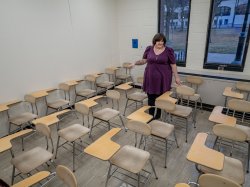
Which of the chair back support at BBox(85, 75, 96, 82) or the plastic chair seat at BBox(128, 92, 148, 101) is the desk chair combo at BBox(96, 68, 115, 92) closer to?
the chair back support at BBox(85, 75, 96, 82)

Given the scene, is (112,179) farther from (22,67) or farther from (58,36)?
(58,36)

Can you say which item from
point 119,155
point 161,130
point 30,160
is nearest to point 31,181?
point 30,160

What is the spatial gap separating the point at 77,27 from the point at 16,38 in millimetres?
1529

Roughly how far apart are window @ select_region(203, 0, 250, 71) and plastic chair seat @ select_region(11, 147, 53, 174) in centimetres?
392

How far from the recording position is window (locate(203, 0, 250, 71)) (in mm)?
3803

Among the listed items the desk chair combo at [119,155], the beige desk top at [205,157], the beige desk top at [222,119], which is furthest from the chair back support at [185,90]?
the desk chair combo at [119,155]

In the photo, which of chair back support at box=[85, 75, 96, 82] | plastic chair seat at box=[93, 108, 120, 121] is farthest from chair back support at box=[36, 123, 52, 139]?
chair back support at box=[85, 75, 96, 82]

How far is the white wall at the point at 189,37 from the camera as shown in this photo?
162 inches

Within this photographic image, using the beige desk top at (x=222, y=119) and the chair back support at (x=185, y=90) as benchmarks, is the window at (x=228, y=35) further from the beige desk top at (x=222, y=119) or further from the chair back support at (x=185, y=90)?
the beige desk top at (x=222, y=119)

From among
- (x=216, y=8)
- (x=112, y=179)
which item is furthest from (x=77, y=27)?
(x=112, y=179)

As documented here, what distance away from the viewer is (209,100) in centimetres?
434

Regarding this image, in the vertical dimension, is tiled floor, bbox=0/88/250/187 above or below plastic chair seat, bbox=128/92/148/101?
below

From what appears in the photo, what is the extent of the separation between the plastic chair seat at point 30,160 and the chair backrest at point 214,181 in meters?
1.77

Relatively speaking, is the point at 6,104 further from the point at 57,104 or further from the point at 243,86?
the point at 243,86
